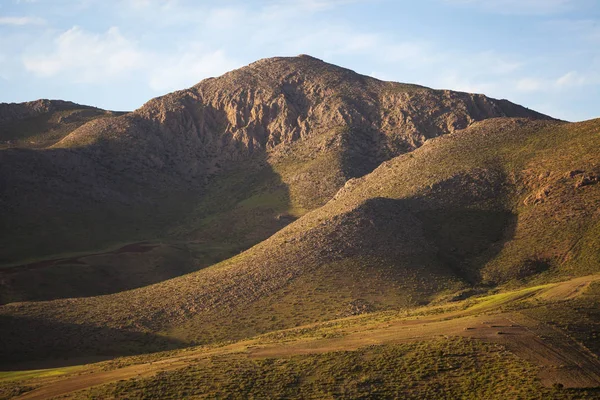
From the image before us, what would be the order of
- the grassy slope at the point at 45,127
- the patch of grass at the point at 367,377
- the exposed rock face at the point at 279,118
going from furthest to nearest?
the grassy slope at the point at 45,127 < the exposed rock face at the point at 279,118 < the patch of grass at the point at 367,377

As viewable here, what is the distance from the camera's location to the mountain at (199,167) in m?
107

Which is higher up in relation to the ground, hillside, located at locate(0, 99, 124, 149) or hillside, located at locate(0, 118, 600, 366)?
hillside, located at locate(0, 99, 124, 149)

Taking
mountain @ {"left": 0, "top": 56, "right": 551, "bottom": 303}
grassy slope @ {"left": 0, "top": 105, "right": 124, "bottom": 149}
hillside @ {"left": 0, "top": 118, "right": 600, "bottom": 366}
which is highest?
grassy slope @ {"left": 0, "top": 105, "right": 124, "bottom": 149}

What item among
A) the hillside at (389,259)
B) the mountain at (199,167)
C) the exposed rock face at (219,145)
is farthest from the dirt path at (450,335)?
the exposed rock face at (219,145)

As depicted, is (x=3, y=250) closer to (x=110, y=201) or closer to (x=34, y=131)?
(x=110, y=201)

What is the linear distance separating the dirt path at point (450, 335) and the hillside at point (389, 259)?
9699mm

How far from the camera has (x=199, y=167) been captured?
152 metres

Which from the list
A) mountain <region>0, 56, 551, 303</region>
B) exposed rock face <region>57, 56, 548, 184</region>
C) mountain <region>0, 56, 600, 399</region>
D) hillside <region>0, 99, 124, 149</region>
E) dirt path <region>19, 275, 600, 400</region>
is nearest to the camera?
dirt path <region>19, 275, 600, 400</region>

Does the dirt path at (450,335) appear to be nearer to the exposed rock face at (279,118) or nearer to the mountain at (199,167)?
the mountain at (199,167)

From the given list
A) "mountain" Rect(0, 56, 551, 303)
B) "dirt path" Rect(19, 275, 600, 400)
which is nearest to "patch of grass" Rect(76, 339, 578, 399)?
"dirt path" Rect(19, 275, 600, 400)

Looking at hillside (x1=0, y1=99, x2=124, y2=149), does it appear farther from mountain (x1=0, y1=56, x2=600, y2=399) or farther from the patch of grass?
the patch of grass

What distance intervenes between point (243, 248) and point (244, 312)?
42567mm

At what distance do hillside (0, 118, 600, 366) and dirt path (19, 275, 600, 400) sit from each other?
9699mm

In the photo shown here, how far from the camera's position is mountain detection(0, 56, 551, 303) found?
10669 cm
